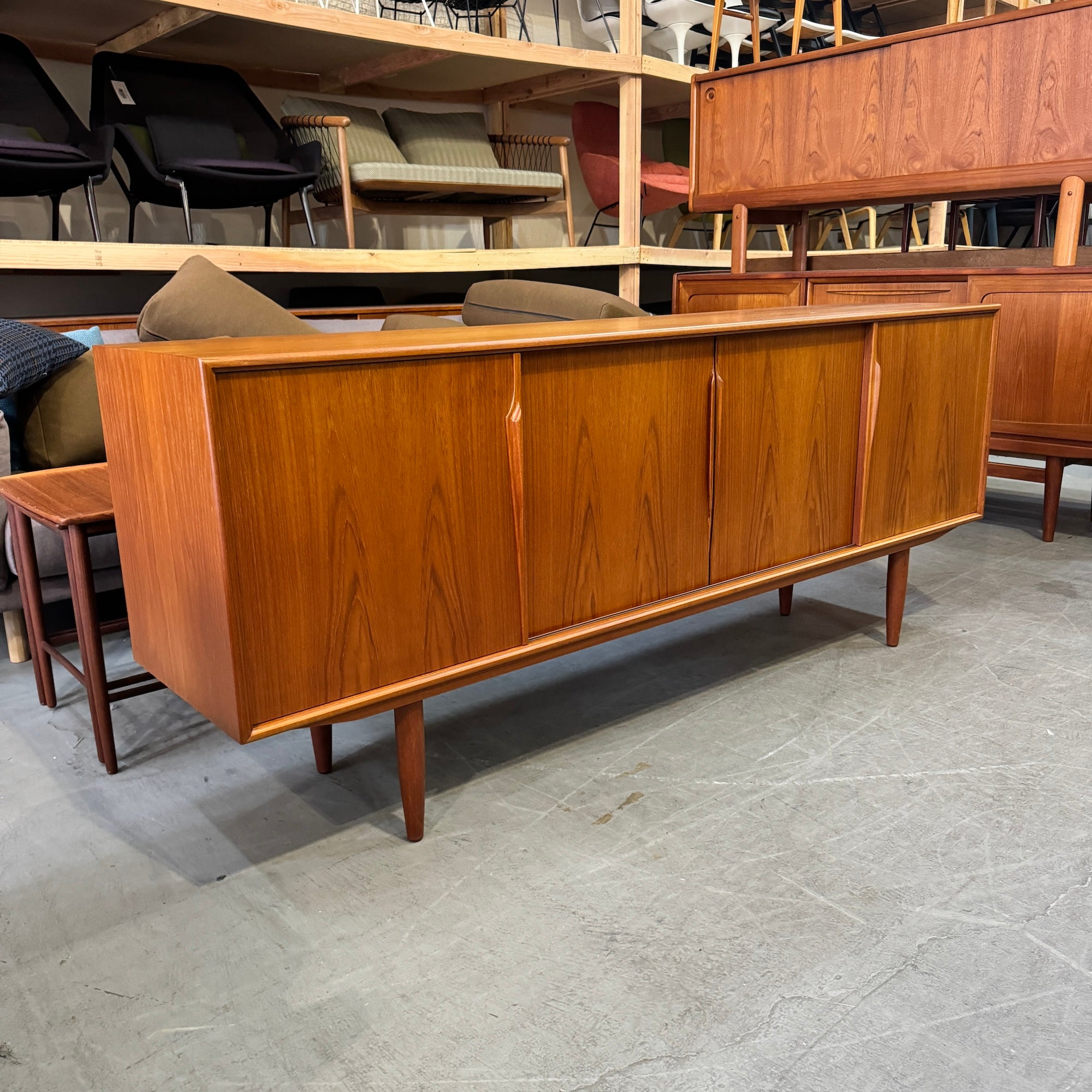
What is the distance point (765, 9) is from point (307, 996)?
19.7 feet

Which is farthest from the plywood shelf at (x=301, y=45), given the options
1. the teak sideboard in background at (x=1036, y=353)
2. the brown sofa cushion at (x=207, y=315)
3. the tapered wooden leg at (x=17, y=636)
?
the tapered wooden leg at (x=17, y=636)

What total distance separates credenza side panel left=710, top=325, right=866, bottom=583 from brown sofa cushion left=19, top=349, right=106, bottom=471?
61.7 inches

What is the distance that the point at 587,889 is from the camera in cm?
147

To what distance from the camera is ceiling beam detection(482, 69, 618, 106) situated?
5277 mm

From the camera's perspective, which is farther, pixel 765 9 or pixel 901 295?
pixel 765 9

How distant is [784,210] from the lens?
180 inches

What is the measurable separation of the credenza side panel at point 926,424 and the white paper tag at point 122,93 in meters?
3.46

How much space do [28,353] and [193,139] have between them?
88.5 inches

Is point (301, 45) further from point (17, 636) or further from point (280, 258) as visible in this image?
point (17, 636)

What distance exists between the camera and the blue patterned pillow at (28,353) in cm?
233

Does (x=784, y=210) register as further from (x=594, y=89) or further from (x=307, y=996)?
(x=307, y=996)

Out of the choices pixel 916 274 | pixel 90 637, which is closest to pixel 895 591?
pixel 916 274

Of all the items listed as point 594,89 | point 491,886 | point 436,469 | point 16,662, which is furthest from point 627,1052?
point 594,89

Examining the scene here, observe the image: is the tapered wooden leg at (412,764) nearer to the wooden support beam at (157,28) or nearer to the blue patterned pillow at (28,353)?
the blue patterned pillow at (28,353)
